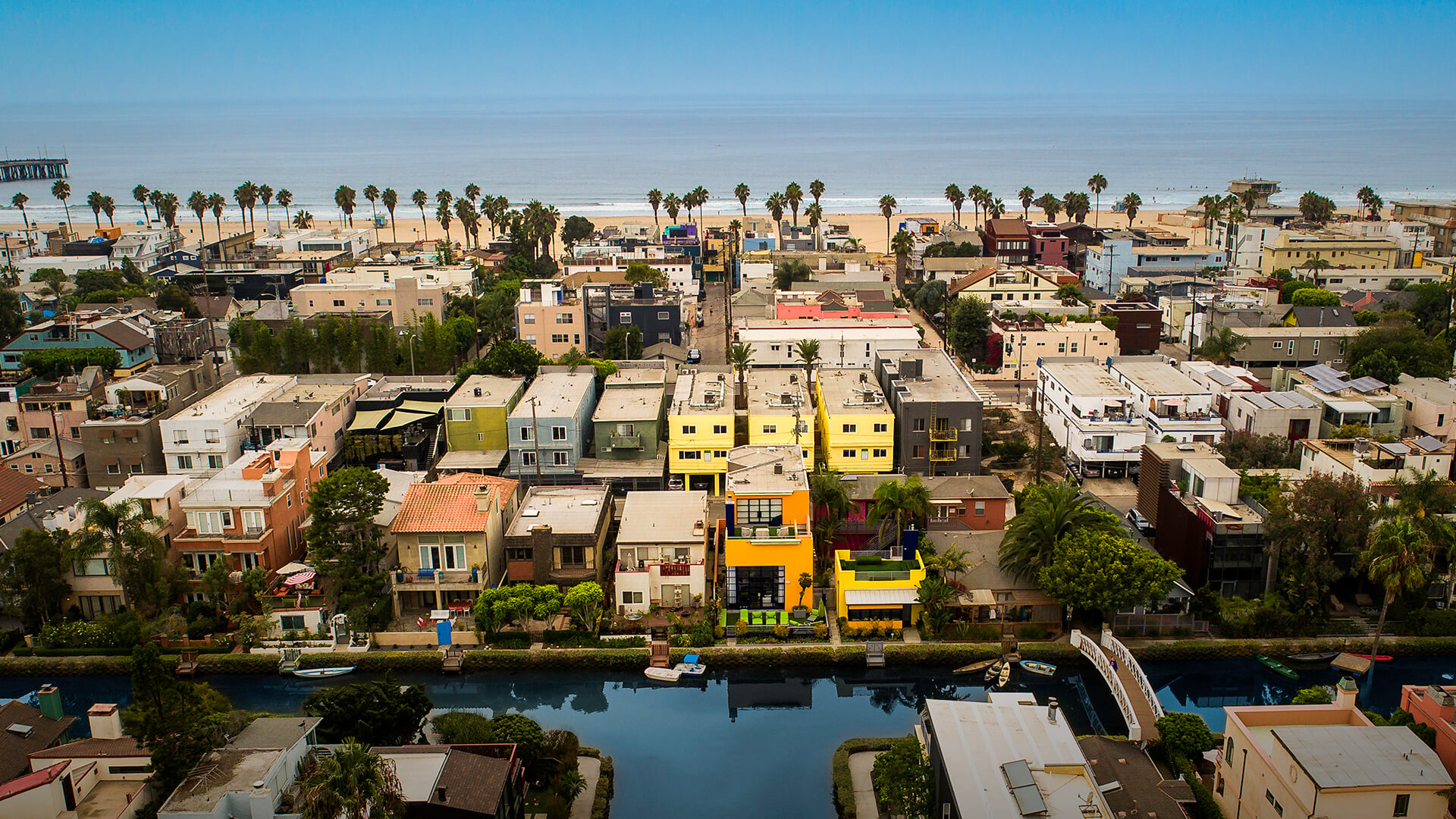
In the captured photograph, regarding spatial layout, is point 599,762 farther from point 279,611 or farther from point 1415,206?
point 1415,206

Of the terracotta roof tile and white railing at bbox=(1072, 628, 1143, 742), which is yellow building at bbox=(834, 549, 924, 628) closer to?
white railing at bbox=(1072, 628, 1143, 742)

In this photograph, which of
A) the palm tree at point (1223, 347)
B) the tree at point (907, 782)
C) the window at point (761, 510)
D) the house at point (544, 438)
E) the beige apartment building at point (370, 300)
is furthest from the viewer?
the beige apartment building at point (370, 300)

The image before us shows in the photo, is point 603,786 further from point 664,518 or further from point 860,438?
point 860,438

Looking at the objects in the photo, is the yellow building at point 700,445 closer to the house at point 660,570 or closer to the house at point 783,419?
the house at point 783,419

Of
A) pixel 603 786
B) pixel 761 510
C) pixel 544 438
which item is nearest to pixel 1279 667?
pixel 761 510

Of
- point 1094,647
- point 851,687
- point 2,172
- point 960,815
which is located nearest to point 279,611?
point 851,687

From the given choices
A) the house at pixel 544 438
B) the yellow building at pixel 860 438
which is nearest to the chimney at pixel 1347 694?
the yellow building at pixel 860 438
